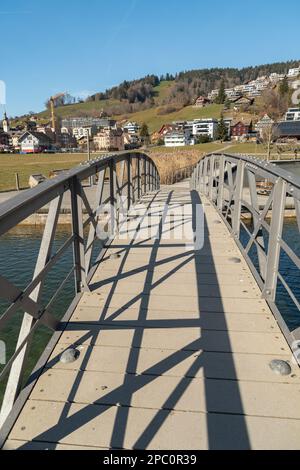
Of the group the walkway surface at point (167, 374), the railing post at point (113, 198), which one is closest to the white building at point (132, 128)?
the railing post at point (113, 198)

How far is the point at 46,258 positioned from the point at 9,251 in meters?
9.12

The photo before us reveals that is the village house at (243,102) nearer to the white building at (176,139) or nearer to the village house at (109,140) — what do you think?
the white building at (176,139)

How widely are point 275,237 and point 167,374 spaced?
61.8 inches

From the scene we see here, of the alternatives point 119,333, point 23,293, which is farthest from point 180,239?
point 23,293

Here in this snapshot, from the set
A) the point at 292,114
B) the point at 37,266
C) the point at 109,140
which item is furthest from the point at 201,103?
the point at 37,266

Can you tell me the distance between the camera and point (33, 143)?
90.4m

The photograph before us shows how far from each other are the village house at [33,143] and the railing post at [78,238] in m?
90.9

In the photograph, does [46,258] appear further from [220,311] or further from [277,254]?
[277,254]

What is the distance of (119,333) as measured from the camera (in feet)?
9.17

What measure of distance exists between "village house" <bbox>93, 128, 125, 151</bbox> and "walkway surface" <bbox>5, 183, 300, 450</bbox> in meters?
106

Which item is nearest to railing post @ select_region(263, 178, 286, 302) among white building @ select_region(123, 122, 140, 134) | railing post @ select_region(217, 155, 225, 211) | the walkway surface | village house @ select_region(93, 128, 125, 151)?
the walkway surface

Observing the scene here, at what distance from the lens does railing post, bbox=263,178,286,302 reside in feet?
9.52

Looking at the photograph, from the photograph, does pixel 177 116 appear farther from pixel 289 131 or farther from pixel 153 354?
pixel 153 354
